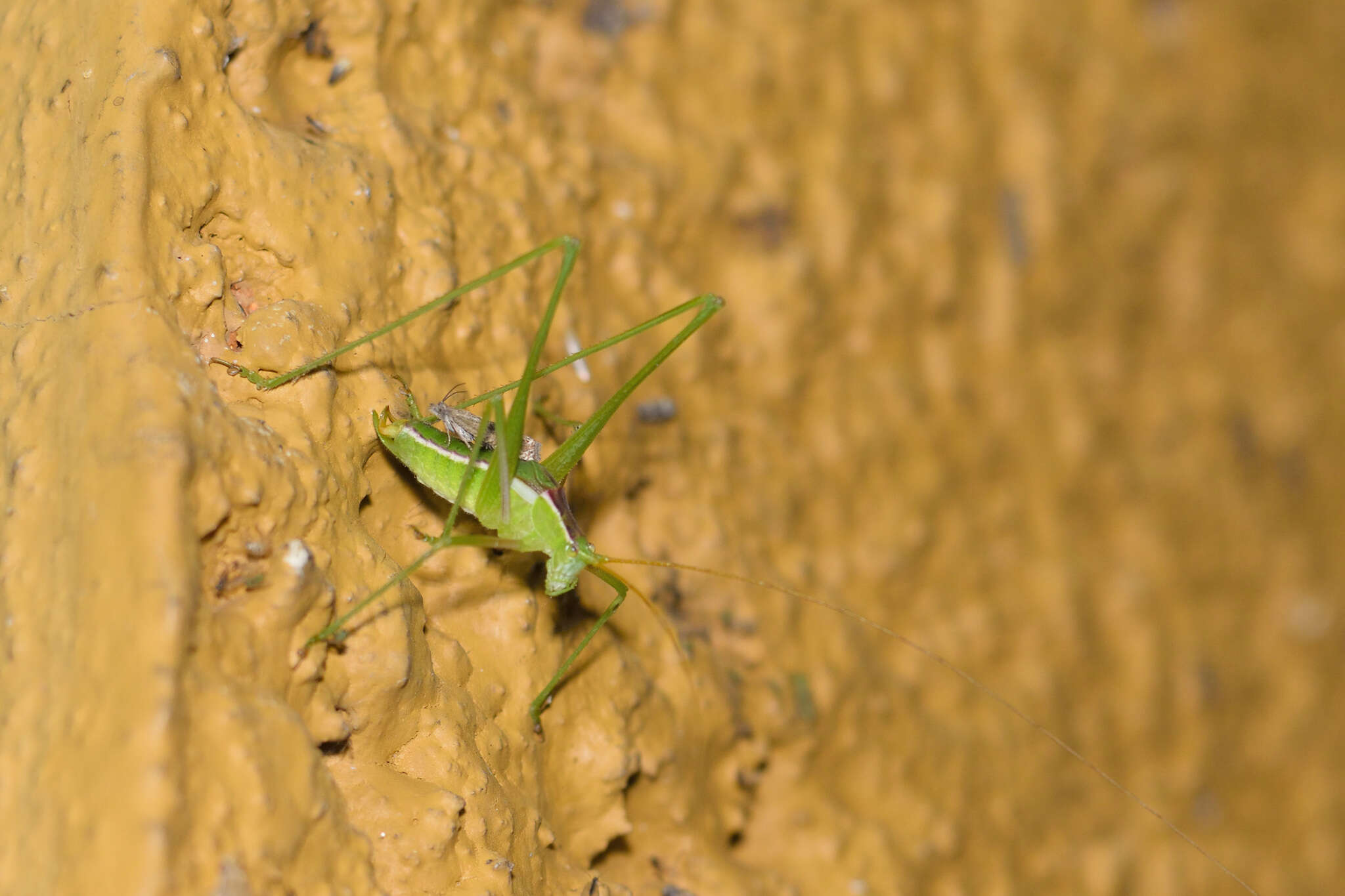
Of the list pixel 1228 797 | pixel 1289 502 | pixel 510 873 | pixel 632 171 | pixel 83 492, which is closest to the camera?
pixel 83 492

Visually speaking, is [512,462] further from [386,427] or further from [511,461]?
[386,427]

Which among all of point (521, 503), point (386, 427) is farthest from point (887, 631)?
point (386, 427)

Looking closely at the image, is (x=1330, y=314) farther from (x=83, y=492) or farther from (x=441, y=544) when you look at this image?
(x=83, y=492)

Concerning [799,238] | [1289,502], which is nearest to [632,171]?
[799,238]

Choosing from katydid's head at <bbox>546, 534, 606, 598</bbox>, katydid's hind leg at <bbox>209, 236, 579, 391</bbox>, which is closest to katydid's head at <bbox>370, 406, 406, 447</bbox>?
katydid's hind leg at <bbox>209, 236, 579, 391</bbox>

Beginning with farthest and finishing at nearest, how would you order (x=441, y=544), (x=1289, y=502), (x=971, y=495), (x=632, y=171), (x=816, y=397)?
(x=1289, y=502), (x=971, y=495), (x=816, y=397), (x=632, y=171), (x=441, y=544)

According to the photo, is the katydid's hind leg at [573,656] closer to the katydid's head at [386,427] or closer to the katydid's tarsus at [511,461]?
the katydid's tarsus at [511,461]

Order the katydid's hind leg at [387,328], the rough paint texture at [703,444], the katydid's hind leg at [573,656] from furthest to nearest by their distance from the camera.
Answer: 1. the katydid's hind leg at [573,656]
2. the katydid's hind leg at [387,328]
3. the rough paint texture at [703,444]

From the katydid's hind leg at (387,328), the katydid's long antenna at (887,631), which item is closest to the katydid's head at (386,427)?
the katydid's hind leg at (387,328)
